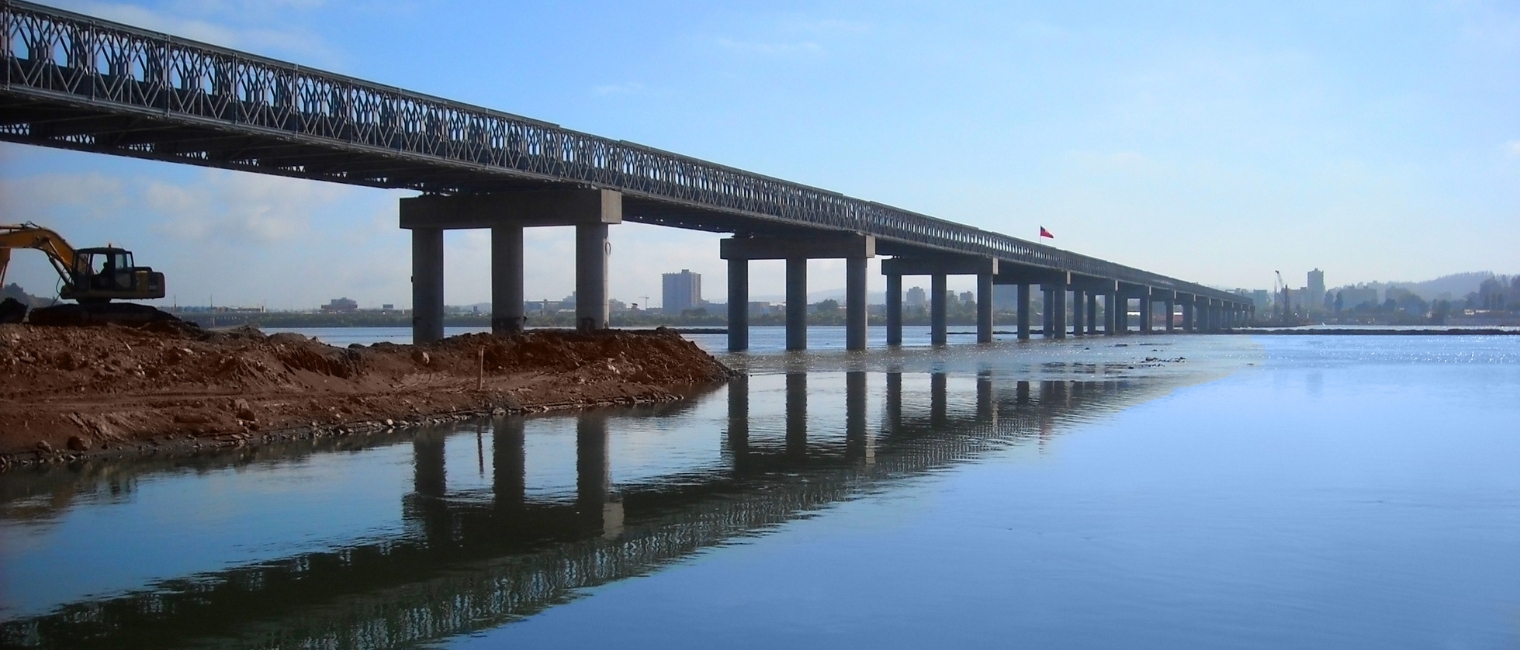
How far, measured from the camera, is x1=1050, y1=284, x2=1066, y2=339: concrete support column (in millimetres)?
167750

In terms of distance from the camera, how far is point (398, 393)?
3350cm

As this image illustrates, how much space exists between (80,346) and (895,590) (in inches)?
1011

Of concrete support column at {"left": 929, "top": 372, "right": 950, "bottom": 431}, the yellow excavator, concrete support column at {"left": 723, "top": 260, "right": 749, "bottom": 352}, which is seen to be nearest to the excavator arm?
the yellow excavator

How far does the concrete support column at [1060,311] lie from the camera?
550ft

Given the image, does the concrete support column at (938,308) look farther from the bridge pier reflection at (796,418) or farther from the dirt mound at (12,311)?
the dirt mound at (12,311)

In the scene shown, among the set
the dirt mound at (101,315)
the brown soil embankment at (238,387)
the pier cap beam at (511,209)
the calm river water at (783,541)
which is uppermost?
the pier cap beam at (511,209)

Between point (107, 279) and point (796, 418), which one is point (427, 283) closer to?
point (107, 279)

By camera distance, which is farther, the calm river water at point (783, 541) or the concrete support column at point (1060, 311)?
the concrete support column at point (1060, 311)

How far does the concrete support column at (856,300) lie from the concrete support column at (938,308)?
25463 millimetres

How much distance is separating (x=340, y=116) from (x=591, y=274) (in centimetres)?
1709

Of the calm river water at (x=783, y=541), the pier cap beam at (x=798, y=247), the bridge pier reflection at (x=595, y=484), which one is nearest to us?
the calm river water at (x=783, y=541)

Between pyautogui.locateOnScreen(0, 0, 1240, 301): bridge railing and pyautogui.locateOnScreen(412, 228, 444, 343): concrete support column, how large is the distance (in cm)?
312

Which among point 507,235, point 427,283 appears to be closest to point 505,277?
point 507,235

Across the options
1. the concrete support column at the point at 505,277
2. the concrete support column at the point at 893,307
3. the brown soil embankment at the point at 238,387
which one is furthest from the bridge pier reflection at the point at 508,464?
the concrete support column at the point at 893,307
